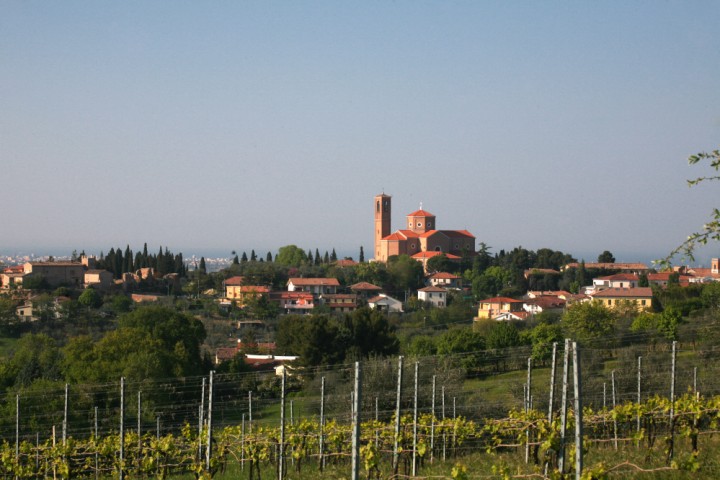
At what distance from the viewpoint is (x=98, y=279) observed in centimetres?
6556

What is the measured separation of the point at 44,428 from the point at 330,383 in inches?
323

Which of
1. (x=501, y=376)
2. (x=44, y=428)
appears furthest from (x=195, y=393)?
(x=501, y=376)

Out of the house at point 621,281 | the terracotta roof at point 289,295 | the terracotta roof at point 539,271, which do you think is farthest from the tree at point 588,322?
the terracotta roof at point 539,271

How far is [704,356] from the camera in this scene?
22.4 meters

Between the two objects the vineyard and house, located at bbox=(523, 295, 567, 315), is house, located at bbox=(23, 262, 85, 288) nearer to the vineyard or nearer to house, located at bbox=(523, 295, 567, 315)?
house, located at bbox=(523, 295, 567, 315)

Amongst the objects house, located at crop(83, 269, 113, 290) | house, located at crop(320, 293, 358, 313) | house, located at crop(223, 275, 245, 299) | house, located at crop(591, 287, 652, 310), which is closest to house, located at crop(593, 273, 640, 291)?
house, located at crop(591, 287, 652, 310)

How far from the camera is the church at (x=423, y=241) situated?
290 ft

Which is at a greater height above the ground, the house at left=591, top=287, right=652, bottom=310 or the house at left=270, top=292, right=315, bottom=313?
the house at left=591, top=287, right=652, bottom=310

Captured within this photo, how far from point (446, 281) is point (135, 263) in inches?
1032

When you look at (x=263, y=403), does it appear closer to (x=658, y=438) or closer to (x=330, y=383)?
(x=330, y=383)

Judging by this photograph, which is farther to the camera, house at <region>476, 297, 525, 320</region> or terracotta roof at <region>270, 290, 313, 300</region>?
terracotta roof at <region>270, 290, 313, 300</region>

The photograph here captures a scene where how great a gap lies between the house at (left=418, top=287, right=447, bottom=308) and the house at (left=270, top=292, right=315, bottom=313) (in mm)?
8615

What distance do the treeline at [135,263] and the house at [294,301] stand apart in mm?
13955

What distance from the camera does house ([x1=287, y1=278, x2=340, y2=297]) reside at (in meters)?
68.7
